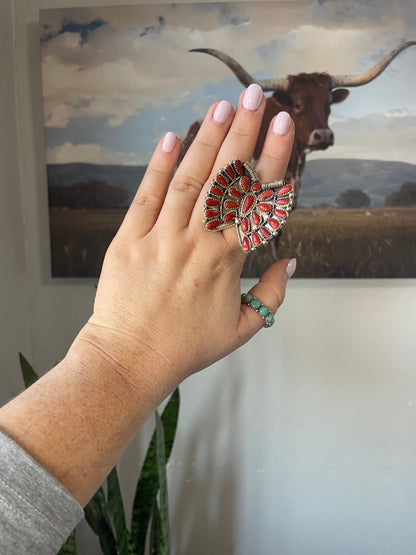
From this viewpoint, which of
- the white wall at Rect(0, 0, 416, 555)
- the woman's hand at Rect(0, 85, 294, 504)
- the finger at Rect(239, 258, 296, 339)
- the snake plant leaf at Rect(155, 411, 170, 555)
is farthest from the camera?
the white wall at Rect(0, 0, 416, 555)

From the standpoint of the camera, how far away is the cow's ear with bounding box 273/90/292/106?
936 mm

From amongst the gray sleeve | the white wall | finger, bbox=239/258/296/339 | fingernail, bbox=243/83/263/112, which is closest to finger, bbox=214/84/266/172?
fingernail, bbox=243/83/263/112

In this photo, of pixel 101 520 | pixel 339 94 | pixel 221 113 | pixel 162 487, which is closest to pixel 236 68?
pixel 339 94

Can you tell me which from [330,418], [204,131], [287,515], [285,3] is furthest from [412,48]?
[287,515]

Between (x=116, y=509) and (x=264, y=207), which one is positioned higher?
(x=264, y=207)

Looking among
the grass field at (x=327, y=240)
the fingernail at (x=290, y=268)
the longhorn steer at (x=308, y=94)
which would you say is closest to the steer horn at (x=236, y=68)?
the longhorn steer at (x=308, y=94)

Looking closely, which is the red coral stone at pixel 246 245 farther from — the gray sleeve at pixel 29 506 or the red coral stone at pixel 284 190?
the gray sleeve at pixel 29 506

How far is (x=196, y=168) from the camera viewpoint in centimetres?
50

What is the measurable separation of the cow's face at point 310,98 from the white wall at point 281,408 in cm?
39

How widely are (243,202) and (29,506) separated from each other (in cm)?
35

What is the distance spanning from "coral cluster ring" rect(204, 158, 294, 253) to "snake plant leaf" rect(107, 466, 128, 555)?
0.60m

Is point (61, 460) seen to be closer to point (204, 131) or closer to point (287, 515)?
point (204, 131)

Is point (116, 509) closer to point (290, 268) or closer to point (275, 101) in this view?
point (290, 268)

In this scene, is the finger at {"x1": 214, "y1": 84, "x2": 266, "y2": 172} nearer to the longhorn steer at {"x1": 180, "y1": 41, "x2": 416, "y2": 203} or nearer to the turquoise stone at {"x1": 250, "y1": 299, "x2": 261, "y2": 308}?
the turquoise stone at {"x1": 250, "y1": 299, "x2": 261, "y2": 308}
